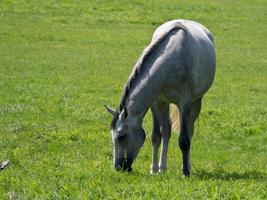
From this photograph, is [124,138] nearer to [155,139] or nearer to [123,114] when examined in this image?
[123,114]

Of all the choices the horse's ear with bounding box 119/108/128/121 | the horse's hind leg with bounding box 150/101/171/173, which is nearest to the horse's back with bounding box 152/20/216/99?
the horse's hind leg with bounding box 150/101/171/173

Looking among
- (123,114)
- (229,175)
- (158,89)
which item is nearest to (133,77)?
(158,89)

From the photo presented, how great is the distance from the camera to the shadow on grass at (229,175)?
959 centimetres

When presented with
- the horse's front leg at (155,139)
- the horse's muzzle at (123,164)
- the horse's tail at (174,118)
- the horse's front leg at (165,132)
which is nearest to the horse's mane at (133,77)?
the horse's muzzle at (123,164)

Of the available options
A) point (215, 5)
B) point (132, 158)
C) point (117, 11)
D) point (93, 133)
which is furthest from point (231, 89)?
point (215, 5)

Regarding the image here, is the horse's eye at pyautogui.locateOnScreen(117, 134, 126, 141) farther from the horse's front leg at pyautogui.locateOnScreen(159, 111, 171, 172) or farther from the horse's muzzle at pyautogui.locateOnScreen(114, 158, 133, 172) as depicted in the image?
the horse's front leg at pyautogui.locateOnScreen(159, 111, 171, 172)

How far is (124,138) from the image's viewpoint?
32.0ft

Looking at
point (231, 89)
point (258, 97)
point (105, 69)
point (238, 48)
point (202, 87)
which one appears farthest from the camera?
point (238, 48)

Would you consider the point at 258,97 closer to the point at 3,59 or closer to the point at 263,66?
the point at 263,66

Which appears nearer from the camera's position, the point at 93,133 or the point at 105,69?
the point at 93,133

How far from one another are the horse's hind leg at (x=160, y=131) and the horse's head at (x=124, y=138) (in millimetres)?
921

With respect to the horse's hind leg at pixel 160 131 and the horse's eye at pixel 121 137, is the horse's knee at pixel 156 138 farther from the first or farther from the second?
the horse's eye at pixel 121 137

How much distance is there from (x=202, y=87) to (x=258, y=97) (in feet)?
25.6

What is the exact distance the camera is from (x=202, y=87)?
36.8 feet
